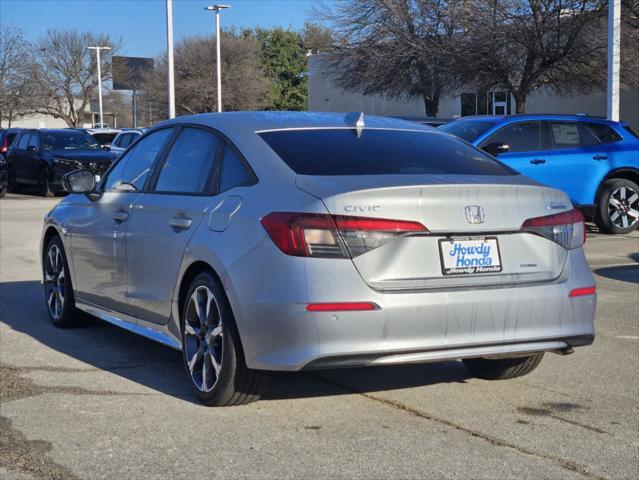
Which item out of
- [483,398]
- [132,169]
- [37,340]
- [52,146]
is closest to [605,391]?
[483,398]

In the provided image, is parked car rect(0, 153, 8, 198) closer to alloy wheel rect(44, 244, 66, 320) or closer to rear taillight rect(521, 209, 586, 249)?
alloy wheel rect(44, 244, 66, 320)

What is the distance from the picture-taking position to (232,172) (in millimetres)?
5531

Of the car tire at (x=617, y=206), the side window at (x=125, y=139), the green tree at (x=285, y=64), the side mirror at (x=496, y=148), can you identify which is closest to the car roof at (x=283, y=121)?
the side mirror at (x=496, y=148)

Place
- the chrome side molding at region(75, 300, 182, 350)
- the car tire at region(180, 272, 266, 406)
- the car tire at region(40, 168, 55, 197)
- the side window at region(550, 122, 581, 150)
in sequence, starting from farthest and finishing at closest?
the car tire at region(40, 168, 55, 197)
the side window at region(550, 122, 581, 150)
the chrome side molding at region(75, 300, 182, 350)
the car tire at region(180, 272, 266, 406)

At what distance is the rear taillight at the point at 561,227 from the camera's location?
5164mm

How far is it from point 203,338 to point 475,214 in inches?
64.8

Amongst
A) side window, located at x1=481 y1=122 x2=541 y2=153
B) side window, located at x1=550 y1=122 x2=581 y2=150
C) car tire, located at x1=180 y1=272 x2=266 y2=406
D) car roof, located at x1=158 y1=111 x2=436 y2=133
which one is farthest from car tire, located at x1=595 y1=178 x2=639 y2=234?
car tire, located at x1=180 y1=272 x2=266 y2=406

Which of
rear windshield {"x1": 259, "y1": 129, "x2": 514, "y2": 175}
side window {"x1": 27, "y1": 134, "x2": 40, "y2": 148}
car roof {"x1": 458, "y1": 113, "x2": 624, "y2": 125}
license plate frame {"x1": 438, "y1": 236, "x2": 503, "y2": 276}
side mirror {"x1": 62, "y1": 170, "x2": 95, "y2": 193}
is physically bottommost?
license plate frame {"x1": 438, "y1": 236, "x2": 503, "y2": 276}

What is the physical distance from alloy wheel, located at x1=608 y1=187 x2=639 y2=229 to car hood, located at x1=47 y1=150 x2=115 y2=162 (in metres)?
13.1

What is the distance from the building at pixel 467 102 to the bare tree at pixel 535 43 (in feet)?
9.27

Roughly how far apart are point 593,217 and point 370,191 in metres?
10.6

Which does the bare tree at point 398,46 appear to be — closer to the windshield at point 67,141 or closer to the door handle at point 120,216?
the windshield at point 67,141

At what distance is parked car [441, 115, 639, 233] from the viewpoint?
45.8ft

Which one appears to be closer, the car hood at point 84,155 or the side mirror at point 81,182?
the side mirror at point 81,182
